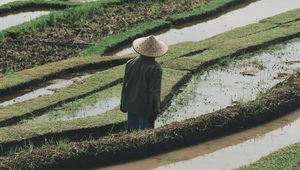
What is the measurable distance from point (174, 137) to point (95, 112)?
69.6 inches

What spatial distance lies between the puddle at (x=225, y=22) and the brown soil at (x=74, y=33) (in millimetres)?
791

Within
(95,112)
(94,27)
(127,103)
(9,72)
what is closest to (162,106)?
(95,112)

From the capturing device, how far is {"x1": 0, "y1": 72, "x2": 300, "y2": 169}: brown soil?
6.65 metres

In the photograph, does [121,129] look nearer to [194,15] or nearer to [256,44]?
[256,44]

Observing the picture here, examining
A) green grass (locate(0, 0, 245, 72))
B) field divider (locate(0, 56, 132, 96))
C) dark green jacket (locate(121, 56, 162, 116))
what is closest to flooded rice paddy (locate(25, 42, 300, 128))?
dark green jacket (locate(121, 56, 162, 116))

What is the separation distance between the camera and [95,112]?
8953 millimetres

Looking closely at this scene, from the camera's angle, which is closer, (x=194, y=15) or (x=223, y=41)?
(x=223, y=41)

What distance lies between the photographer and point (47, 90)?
400 inches

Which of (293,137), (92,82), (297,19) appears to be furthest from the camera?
(297,19)

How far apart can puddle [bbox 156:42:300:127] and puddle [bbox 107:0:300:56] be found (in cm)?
236

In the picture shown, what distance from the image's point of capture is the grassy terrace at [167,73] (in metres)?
7.83

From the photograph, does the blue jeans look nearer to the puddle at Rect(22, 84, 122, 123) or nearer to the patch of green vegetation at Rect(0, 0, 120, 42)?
the puddle at Rect(22, 84, 122, 123)

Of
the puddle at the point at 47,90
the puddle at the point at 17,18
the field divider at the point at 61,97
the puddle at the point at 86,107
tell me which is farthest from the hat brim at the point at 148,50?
the puddle at the point at 17,18

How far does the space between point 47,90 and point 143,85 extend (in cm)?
300
